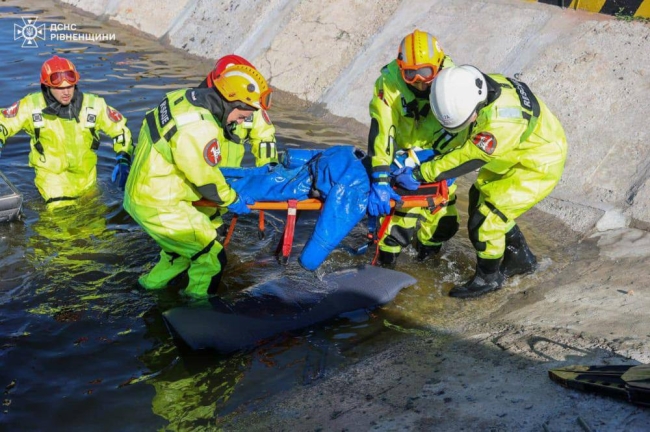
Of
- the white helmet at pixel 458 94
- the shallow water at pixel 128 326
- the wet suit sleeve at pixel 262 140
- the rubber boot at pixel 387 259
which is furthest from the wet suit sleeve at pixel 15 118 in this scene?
the white helmet at pixel 458 94

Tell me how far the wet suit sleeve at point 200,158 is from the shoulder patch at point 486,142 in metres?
1.88

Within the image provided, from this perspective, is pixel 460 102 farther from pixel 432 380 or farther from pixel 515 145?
pixel 432 380

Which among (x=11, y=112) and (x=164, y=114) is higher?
(x=164, y=114)

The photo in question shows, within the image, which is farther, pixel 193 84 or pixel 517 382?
pixel 193 84

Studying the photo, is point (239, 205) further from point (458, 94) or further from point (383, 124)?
point (458, 94)

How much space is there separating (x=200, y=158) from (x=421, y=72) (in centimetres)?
186

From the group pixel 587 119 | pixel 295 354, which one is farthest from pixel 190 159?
pixel 587 119

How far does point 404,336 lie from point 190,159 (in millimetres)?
2095

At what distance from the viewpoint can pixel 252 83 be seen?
520cm

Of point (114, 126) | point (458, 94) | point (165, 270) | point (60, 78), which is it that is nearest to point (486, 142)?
point (458, 94)

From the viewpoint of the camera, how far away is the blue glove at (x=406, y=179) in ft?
19.4

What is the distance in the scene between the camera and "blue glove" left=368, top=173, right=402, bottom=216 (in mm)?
5809

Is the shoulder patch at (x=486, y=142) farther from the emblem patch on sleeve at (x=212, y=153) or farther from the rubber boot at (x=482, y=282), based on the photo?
the emblem patch on sleeve at (x=212, y=153)

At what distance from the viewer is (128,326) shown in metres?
6.02
